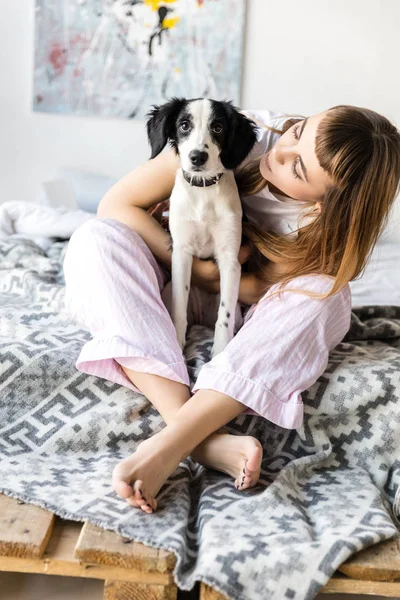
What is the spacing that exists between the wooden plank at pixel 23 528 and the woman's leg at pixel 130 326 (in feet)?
0.92

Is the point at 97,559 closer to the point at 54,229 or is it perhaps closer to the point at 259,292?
the point at 259,292

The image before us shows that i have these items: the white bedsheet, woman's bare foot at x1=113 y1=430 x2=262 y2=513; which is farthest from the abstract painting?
woman's bare foot at x1=113 y1=430 x2=262 y2=513

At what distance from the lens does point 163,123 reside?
141cm

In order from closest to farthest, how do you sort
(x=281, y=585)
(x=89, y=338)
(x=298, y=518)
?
(x=281, y=585), (x=298, y=518), (x=89, y=338)

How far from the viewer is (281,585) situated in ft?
3.13

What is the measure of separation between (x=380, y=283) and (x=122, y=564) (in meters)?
1.50

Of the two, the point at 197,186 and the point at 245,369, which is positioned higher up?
the point at 197,186

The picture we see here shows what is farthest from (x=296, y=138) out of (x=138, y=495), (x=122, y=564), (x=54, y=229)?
(x=54, y=229)

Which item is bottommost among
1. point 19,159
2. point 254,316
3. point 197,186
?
point 19,159

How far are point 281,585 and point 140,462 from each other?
0.94 feet

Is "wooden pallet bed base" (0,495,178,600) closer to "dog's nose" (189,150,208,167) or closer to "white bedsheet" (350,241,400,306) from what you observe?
"dog's nose" (189,150,208,167)

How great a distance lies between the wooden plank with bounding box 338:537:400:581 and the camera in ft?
3.34

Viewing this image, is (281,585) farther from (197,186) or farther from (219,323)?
(197,186)

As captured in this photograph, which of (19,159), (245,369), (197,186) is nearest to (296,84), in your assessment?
(19,159)
